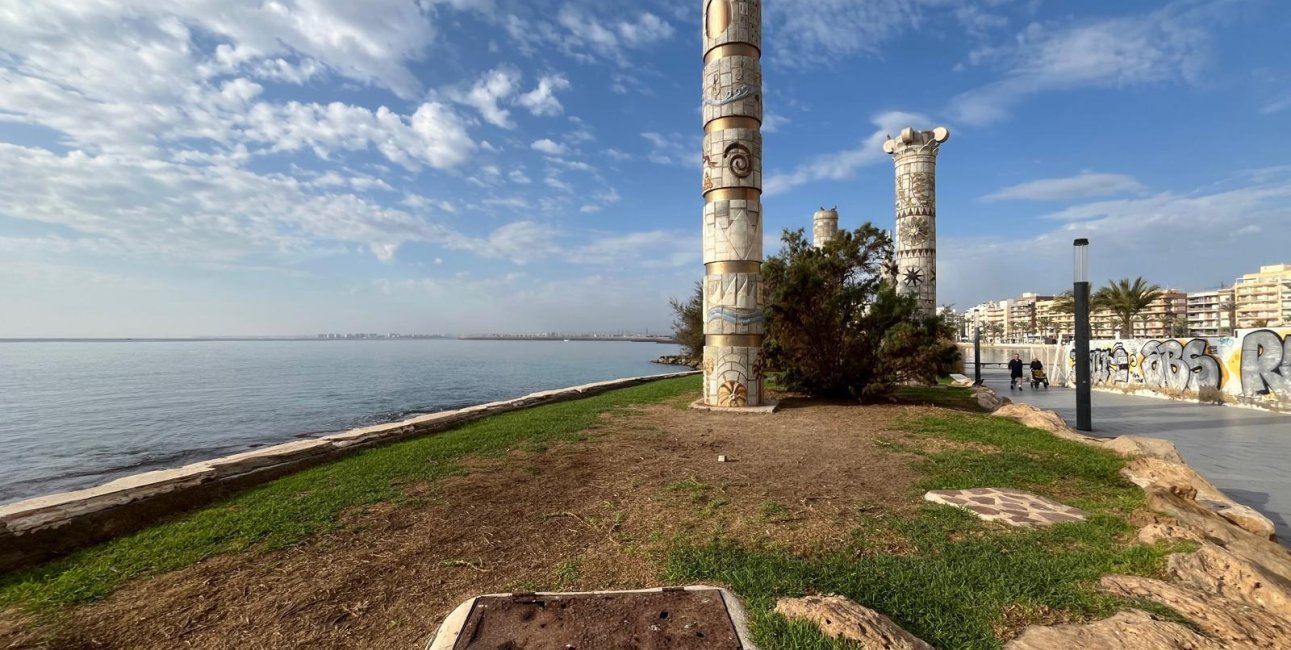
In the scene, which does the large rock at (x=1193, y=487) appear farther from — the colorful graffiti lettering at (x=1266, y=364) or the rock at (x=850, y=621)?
the colorful graffiti lettering at (x=1266, y=364)

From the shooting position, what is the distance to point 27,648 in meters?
2.87

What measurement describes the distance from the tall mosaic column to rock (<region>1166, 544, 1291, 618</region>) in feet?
27.5

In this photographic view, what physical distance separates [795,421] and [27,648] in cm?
960

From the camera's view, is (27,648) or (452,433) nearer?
(27,648)

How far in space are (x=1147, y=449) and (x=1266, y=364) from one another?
9274 mm

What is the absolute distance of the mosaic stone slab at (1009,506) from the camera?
4441mm

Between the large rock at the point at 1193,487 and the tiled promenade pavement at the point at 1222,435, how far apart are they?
41cm

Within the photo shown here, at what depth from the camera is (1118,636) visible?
8.20 ft

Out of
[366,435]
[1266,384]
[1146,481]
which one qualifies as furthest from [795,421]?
[1266,384]

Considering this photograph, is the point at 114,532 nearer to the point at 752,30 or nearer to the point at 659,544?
the point at 659,544

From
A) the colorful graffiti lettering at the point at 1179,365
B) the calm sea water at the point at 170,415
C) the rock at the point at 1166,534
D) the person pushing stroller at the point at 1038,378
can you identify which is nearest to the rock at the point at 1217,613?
the rock at the point at 1166,534

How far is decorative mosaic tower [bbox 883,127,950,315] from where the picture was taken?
63.0 ft

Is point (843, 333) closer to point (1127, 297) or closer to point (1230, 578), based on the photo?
point (1230, 578)

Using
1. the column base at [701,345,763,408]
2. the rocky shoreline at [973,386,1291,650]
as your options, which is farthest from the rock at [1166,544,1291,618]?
the column base at [701,345,763,408]
